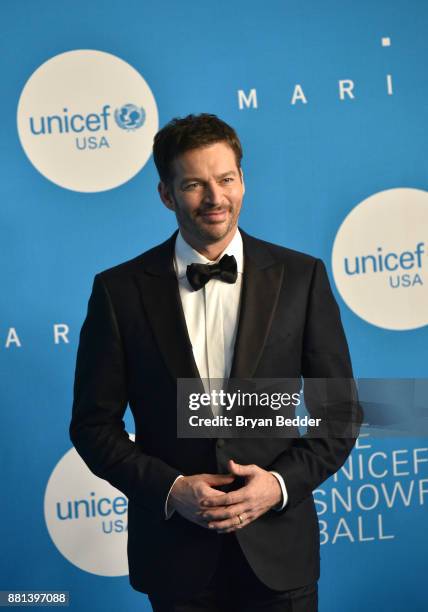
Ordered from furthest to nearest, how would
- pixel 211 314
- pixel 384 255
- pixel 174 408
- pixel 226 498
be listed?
pixel 384 255 → pixel 211 314 → pixel 174 408 → pixel 226 498

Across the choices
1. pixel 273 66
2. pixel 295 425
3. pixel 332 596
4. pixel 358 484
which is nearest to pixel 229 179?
pixel 295 425

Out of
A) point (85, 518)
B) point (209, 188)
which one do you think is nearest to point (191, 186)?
point (209, 188)

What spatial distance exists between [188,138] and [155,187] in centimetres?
113

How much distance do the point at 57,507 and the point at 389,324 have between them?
58.0 inches

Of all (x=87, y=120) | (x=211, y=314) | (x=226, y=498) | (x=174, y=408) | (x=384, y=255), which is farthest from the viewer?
(x=384, y=255)

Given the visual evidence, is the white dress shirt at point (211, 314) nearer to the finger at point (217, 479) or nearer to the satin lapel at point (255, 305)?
the satin lapel at point (255, 305)

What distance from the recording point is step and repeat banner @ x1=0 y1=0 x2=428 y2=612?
2947 mm

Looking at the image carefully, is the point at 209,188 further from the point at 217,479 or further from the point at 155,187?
the point at 155,187

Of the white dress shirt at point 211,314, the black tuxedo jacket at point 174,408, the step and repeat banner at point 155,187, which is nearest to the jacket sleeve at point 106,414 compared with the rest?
the black tuxedo jacket at point 174,408

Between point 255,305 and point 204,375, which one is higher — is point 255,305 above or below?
above

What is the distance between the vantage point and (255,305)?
194 centimetres

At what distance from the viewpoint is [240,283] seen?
6.61ft

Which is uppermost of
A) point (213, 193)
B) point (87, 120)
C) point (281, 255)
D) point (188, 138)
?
point (87, 120)

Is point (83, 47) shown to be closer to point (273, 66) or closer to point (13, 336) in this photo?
point (273, 66)
